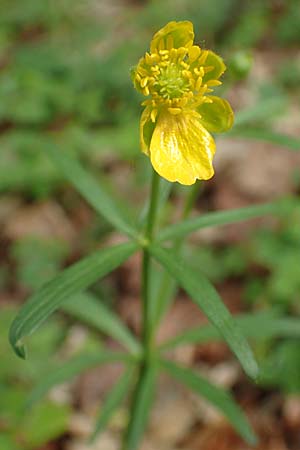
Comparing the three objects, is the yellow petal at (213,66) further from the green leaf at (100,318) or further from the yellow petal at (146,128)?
the green leaf at (100,318)

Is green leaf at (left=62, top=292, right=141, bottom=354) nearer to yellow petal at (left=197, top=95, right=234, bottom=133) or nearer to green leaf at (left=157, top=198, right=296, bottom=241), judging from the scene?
green leaf at (left=157, top=198, right=296, bottom=241)

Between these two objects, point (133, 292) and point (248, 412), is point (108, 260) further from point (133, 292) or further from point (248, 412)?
point (133, 292)

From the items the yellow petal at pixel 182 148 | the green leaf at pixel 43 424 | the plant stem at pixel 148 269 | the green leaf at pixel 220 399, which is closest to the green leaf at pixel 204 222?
the plant stem at pixel 148 269

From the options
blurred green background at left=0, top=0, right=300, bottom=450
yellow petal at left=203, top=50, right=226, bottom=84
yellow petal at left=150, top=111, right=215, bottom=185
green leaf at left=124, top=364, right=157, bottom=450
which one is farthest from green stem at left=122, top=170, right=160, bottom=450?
blurred green background at left=0, top=0, right=300, bottom=450

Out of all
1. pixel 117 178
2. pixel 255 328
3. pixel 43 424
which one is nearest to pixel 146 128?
pixel 255 328

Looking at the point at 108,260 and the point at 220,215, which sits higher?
the point at 220,215

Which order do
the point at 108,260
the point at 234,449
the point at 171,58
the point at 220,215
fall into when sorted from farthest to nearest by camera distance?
the point at 234,449
the point at 220,215
the point at 108,260
the point at 171,58

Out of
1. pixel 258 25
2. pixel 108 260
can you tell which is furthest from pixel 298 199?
pixel 258 25
